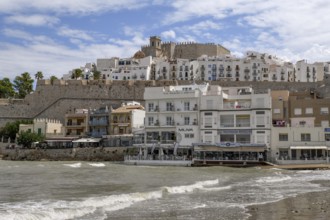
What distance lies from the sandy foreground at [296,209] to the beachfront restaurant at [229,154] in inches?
851

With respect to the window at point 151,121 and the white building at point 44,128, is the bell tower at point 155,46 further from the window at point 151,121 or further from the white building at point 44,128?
the window at point 151,121

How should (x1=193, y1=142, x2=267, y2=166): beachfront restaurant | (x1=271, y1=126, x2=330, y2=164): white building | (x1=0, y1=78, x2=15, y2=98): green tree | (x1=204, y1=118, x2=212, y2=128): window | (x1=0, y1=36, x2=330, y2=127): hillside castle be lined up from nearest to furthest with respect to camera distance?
(x1=193, y1=142, x2=267, y2=166): beachfront restaurant < (x1=271, y1=126, x2=330, y2=164): white building < (x1=204, y1=118, x2=212, y2=128): window < (x1=0, y1=36, x2=330, y2=127): hillside castle < (x1=0, y1=78, x2=15, y2=98): green tree

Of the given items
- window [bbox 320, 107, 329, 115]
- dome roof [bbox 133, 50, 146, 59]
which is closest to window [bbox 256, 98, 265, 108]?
window [bbox 320, 107, 329, 115]

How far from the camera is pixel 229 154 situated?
4406 centimetres

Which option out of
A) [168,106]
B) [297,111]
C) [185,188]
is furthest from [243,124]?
[185,188]

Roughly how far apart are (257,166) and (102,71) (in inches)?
2402

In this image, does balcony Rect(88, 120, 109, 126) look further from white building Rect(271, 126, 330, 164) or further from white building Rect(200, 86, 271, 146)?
white building Rect(271, 126, 330, 164)

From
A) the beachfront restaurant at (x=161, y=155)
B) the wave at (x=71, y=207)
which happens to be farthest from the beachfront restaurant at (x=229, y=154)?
the wave at (x=71, y=207)

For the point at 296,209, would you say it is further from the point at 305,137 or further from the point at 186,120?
the point at 186,120

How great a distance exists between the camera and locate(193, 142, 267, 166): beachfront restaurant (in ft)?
140

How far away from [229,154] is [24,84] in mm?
56262

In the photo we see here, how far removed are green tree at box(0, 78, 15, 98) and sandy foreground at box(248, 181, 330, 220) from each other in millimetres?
74676

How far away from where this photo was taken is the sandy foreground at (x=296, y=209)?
15.5 metres

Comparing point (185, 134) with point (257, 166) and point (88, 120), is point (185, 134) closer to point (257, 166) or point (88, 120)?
point (257, 166)
